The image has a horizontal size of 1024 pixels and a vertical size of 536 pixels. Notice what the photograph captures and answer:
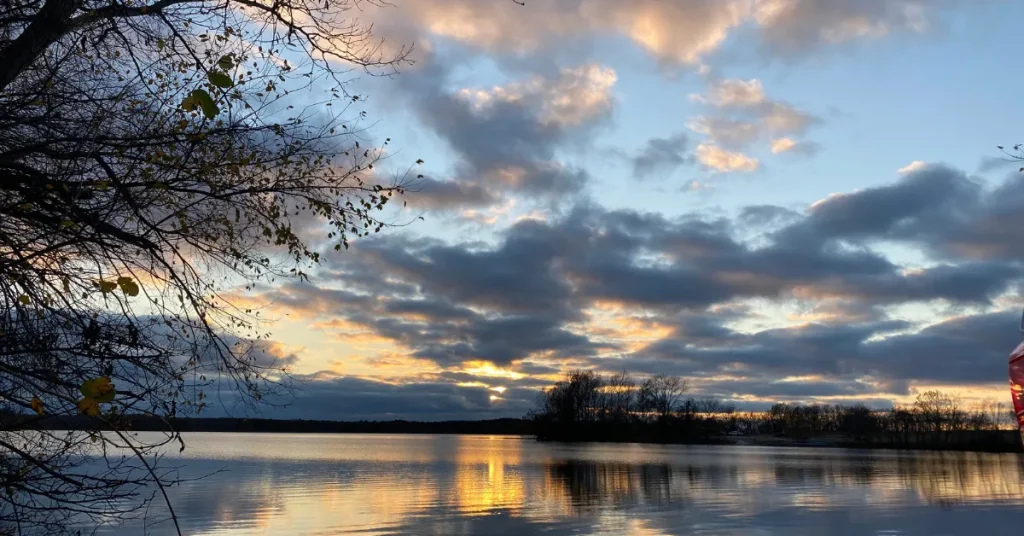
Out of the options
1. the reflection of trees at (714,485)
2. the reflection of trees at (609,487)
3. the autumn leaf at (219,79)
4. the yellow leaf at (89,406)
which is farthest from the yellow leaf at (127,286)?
the reflection of trees at (609,487)

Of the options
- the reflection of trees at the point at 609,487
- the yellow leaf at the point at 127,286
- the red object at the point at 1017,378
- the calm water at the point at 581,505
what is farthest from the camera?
the reflection of trees at the point at 609,487

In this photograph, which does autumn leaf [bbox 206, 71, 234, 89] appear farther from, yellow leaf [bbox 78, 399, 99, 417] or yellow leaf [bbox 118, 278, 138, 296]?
yellow leaf [bbox 78, 399, 99, 417]

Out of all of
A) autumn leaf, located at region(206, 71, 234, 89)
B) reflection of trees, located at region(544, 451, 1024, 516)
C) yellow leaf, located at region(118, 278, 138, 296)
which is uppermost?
autumn leaf, located at region(206, 71, 234, 89)

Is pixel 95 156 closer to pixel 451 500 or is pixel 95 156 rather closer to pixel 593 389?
pixel 451 500

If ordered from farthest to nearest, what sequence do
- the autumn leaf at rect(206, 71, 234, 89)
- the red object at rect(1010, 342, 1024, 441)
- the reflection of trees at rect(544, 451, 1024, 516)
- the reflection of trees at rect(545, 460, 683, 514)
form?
the reflection of trees at rect(544, 451, 1024, 516) < the reflection of trees at rect(545, 460, 683, 514) < the red object at rect(1010, 342, 1024, 441) < the autumn leaf at rect(206, 71, 234, 89)

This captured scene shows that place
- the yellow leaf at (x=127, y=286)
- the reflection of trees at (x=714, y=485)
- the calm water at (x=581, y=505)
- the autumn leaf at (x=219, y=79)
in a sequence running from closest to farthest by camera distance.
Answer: the autumn leaf at (x=219, y=79) → the yellow leaf at (x=127, y=286) → the calm water at (x=581, y=505) → the reflection of trees at (x=714, y=485)

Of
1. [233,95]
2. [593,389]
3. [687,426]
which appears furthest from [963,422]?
[233,95]

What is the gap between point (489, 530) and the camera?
72.3ft

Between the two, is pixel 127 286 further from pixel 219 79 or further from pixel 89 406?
pixel 219 79

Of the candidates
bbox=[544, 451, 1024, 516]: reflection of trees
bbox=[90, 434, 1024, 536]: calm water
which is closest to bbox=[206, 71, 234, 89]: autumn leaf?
bbox=[90, 434, 1024, 536]: calm water

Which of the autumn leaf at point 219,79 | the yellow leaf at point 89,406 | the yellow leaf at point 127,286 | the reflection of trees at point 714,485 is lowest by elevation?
the reflection of trees at point 714,485

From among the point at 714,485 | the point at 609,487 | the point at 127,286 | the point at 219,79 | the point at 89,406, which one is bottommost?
the point at 714,485

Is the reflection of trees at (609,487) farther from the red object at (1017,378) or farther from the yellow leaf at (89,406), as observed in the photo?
the yellow leaf at (89,406)

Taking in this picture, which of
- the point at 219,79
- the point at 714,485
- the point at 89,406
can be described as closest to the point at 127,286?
the point at 89,406
